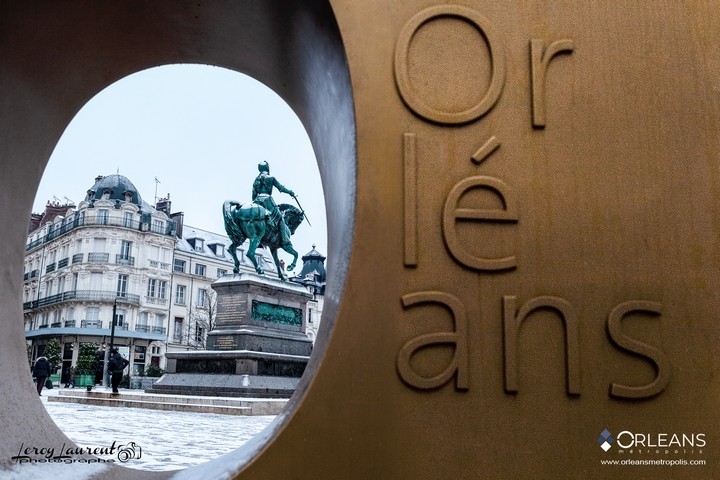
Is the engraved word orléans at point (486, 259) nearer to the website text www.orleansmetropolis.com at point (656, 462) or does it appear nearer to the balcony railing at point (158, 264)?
the website text www.orleansmetropolis.com at point (656, 462)

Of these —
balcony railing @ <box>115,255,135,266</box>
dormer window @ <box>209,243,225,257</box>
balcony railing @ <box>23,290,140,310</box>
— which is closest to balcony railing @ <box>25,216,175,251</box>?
balcony railing @ <box>115,255,135,266</box>

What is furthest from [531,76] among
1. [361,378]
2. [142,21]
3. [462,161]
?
[142,21]

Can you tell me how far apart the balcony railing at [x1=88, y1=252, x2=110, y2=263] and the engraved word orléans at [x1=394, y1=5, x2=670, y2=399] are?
48084 millimetres

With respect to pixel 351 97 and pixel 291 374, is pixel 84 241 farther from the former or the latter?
pixel 351 97

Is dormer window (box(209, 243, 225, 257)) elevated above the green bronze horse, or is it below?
above

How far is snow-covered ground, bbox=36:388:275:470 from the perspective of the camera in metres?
5.04

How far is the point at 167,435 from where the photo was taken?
24.0 ft

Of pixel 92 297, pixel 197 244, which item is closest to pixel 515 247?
pixel 92 297

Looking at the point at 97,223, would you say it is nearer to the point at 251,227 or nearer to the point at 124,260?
the point at 124,260

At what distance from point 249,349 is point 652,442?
593 inches

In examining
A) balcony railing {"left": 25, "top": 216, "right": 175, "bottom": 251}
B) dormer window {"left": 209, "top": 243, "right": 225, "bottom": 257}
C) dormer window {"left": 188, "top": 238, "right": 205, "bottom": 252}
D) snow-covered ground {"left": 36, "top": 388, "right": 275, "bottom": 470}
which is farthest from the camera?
dormer window {"left": 209, "top": 243, "right": 225, "bottom": 257}

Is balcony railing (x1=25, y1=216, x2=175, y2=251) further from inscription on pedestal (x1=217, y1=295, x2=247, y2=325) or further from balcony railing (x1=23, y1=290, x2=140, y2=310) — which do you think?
inscription on pedestal (x1=217, y1=295, x2=247, y2=325)

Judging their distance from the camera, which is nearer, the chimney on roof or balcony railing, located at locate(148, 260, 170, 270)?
balcony railing, located at locate(148, 260, 170, 270)

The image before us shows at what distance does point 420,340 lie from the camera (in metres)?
2.22
